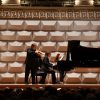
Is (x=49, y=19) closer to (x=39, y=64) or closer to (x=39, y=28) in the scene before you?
(x=39, y=28)

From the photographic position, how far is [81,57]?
34.2ft

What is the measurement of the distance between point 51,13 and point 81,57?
2.82 metres

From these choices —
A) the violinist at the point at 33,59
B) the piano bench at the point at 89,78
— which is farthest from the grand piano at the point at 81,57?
the piano bench at the point at 89,78

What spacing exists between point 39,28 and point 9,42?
128 centimetres

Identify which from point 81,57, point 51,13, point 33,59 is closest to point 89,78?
point 81,57

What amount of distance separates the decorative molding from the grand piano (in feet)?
7.61

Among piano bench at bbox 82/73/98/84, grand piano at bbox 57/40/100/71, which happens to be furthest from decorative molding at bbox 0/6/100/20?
grand piano at bbox 57/40/100/71

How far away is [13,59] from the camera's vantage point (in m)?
12.5

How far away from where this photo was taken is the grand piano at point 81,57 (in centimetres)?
1034

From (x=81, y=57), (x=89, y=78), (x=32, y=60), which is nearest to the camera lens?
(x=81, y=57)

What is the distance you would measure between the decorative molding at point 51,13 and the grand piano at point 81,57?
2320 millimetres

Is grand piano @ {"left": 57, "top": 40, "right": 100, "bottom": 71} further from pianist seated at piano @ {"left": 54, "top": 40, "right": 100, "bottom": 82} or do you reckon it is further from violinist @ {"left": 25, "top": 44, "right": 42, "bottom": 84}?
violinist @ {"left": 25, "top": 44, "right": 42, "bottom": 84}

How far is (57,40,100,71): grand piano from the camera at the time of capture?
1034 cm

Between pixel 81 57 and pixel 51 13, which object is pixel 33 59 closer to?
pixel 81 57
